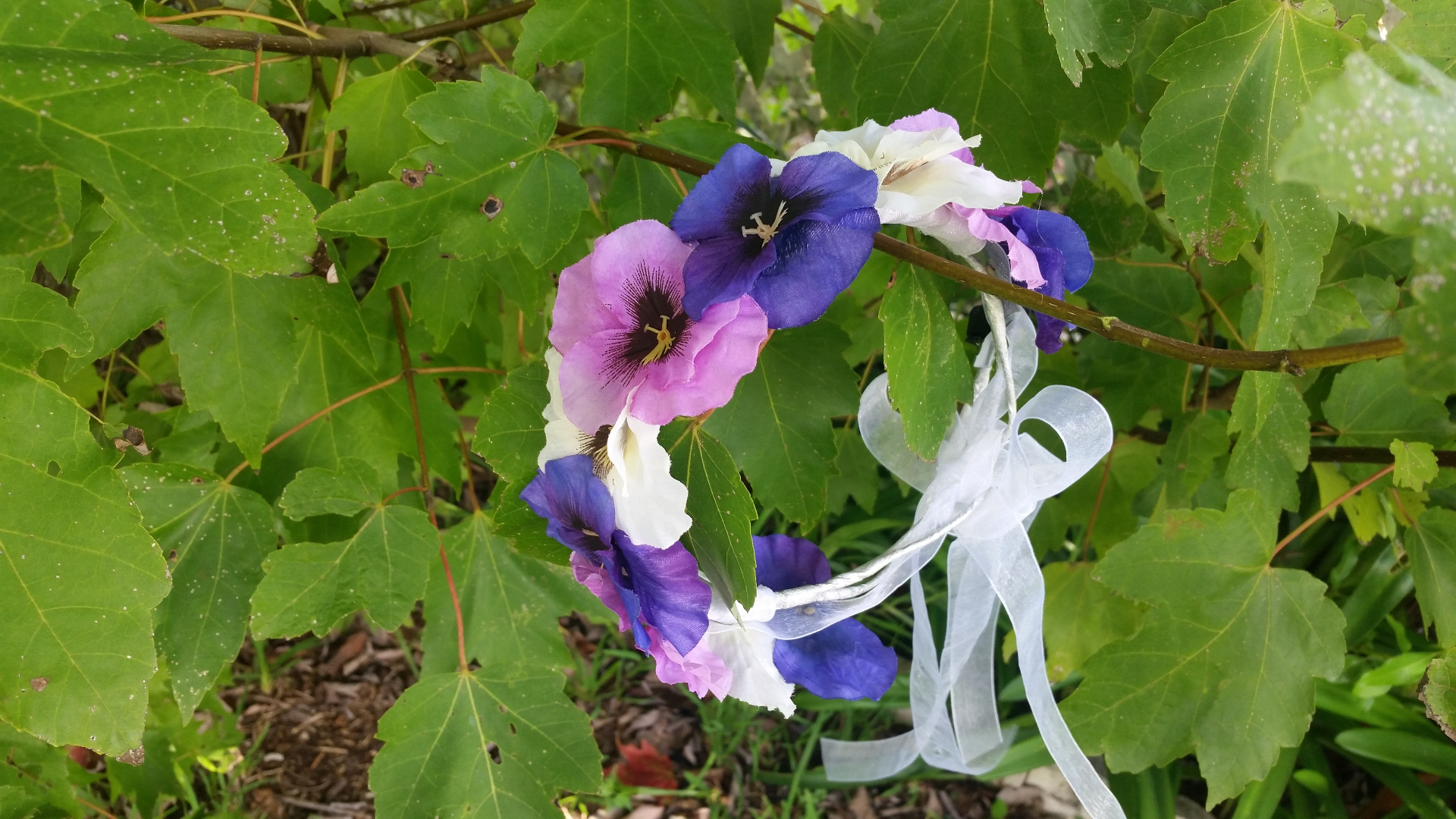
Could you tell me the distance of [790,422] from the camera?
2.70 ft

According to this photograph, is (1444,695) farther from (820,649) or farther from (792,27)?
(792,27)

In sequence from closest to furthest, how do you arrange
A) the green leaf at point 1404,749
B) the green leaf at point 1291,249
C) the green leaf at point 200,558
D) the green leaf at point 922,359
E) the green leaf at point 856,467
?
1. the green leaf at point 922,359
2. the green leaf at point 1291,249
3. the green leaf at point 200,558
4. the green leaf at point 856,467
5. the green leaf at point 1404,749

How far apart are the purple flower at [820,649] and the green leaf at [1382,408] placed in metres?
0.80

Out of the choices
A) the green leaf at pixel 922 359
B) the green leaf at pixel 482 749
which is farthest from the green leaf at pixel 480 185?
the green leaf at pixel 482 749

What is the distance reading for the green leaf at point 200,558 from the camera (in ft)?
2.69

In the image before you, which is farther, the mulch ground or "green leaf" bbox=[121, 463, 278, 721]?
the mulch ground

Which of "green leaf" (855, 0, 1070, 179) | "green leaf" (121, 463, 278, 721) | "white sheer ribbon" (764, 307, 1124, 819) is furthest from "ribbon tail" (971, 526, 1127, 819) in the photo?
"green leaf" (121, 463, 278, 721)

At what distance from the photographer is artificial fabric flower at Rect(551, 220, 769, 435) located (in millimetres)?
481

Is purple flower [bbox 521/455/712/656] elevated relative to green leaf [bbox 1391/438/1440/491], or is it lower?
elevated

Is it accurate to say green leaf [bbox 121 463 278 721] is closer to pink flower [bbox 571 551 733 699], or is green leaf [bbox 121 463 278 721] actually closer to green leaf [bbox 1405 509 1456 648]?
pink flower [bbox 571 551 733 699]

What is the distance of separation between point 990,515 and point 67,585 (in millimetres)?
689

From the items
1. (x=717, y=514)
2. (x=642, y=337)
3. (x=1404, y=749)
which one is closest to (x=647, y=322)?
(x=642, y=337)

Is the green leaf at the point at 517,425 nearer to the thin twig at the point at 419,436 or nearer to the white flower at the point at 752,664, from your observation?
the white flower at the point at 752,664

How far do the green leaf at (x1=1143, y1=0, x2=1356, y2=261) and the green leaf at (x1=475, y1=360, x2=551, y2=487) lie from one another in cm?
55
